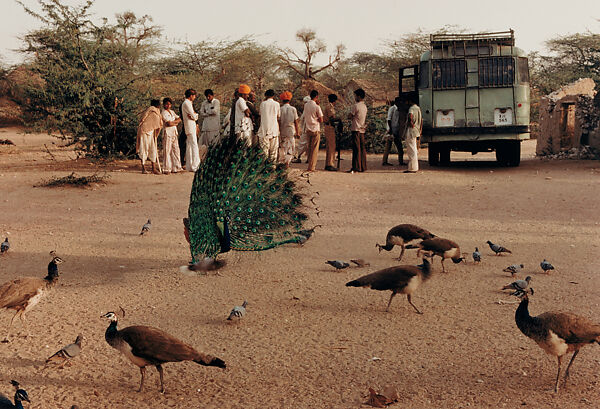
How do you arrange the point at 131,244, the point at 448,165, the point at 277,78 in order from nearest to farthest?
1. the point at 131,244
2. the point at 448,165
3. the point at 277,78

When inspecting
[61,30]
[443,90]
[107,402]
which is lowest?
[107,402]

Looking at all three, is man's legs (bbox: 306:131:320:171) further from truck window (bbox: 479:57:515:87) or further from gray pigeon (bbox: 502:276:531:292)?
gray pigeon (bbox: 502:276:531:292)

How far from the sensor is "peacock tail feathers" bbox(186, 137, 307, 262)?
7.11m

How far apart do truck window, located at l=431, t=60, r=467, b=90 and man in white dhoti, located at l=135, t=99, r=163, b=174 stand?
7066mm

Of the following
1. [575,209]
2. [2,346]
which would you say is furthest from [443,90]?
[2,346]

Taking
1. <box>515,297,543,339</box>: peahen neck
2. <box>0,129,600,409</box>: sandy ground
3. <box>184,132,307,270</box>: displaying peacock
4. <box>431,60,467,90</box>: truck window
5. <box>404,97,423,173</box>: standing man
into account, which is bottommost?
<box>0,129,600,409</box>: sandy ground

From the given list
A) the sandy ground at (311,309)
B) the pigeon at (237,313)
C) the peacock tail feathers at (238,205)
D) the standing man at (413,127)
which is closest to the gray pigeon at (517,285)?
the sandy ground at (311,309)

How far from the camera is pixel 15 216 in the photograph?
37.3 ft

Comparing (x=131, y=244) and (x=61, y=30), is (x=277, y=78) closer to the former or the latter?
(x=61, y=30)

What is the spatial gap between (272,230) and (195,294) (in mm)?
1156

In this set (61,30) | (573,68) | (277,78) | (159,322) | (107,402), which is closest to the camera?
(107,402)

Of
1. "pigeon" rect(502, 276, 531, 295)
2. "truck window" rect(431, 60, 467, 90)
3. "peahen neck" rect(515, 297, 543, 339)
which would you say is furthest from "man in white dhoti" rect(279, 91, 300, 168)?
"peahen neck" rect(515, 297, 543, 339)

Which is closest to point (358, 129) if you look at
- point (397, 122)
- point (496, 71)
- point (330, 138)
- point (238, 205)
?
point (330, 138)

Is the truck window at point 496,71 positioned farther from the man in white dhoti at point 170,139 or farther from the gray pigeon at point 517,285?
the gray pigeon at point 517,285
